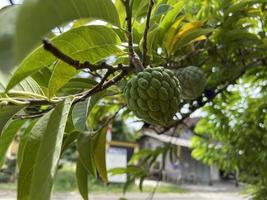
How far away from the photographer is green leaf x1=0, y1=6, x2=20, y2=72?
0.42m

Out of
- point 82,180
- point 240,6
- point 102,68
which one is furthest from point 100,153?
point 240,6

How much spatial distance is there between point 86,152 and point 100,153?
3.2 inches

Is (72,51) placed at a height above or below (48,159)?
above

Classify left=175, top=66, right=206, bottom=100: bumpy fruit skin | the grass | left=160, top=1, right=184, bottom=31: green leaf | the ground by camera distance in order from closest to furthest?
left=160, top=1, right=184, bottom=31: green leaf < left=175, top=66, right=206, bottom=100: bumpy fruit skin < the ground < the grass

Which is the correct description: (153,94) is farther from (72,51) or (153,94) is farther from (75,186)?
(75,186)

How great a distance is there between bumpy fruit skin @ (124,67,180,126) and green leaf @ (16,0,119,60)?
14 centimetres

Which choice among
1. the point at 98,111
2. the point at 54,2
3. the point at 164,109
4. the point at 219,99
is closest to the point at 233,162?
the point at 219,99

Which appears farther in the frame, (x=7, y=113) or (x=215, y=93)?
(x=215, y=93)

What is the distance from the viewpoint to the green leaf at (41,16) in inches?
14.1

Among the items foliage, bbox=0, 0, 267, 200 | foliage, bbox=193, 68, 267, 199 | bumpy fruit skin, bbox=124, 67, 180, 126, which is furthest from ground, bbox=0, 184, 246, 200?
bumpy fruit skin, bbox=124, 67, 180, 126

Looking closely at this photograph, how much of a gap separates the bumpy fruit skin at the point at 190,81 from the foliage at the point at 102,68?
43mm

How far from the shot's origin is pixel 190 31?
92 centimetres

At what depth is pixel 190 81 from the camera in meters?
1.01

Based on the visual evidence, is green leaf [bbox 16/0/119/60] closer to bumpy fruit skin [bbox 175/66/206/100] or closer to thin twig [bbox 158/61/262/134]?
bumpy fruit skin [bbox 175/66/206/100]
